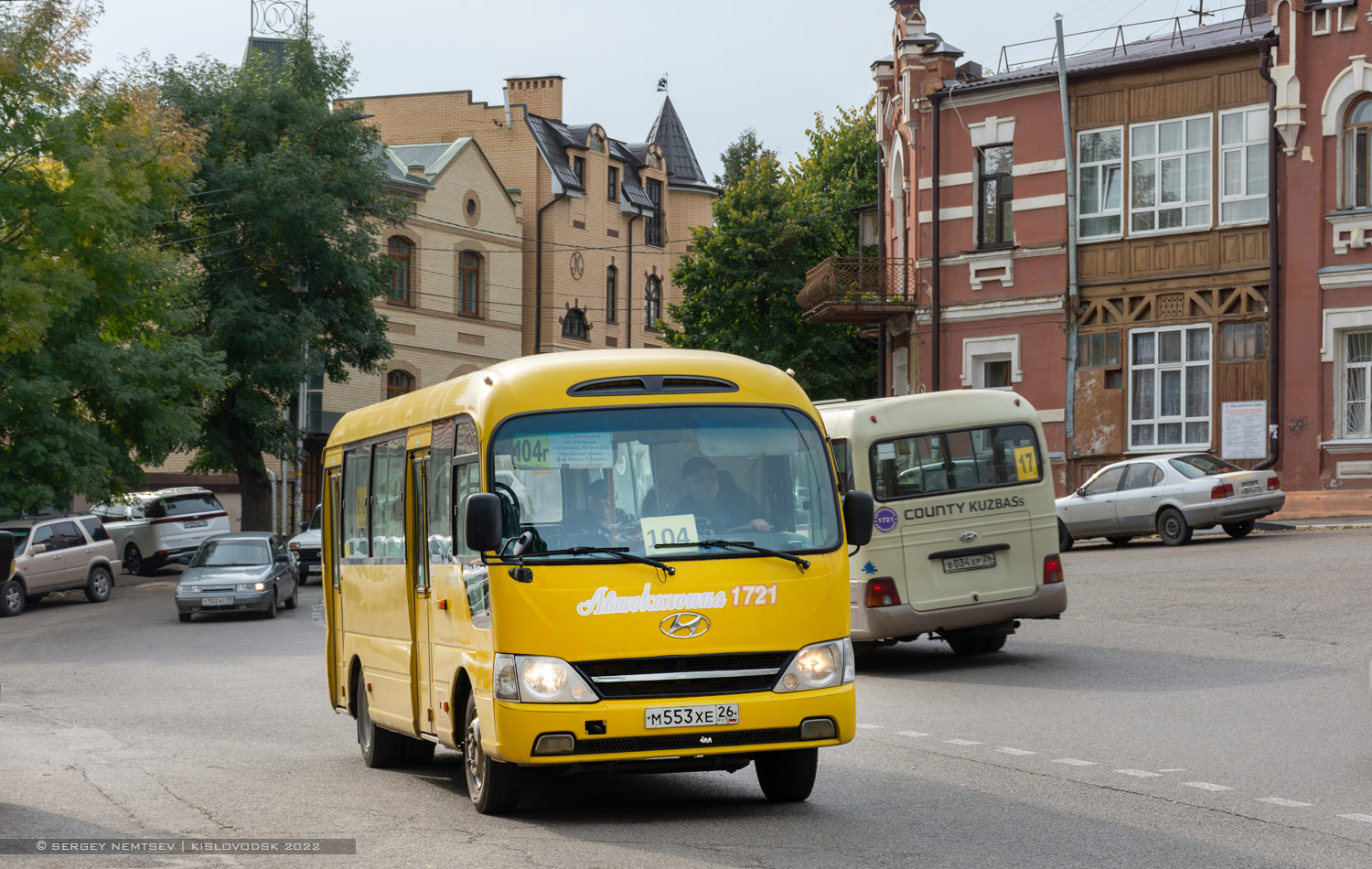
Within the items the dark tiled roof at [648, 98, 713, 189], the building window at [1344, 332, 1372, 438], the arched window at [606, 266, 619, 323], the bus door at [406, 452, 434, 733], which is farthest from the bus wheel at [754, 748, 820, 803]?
the dark tiled roof at [648, 98, 713, 189]

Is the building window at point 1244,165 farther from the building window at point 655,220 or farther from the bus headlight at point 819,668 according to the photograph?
the building window at point 655,220

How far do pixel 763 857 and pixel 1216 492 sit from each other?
2179 cm

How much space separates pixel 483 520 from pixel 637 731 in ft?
4.29

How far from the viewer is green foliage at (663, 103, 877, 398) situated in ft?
160

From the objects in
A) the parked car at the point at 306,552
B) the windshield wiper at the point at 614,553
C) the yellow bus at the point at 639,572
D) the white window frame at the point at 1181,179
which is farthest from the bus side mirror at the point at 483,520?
the parked car at the point at 306,552

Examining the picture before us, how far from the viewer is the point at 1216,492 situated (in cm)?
2791

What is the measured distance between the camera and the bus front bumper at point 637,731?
859 centimetres

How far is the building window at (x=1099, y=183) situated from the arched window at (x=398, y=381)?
88.0 feet

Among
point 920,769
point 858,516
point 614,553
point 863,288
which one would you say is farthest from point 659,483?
point 863,288

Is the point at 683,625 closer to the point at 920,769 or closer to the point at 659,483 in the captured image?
the point at 659,483

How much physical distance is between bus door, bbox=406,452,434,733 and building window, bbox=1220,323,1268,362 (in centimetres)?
2491

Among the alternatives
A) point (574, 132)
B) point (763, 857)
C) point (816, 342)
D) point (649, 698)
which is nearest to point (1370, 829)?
point (763, 857)

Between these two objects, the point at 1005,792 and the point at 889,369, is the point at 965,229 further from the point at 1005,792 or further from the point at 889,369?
the point at 1005,792

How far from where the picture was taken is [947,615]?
16969 mm
